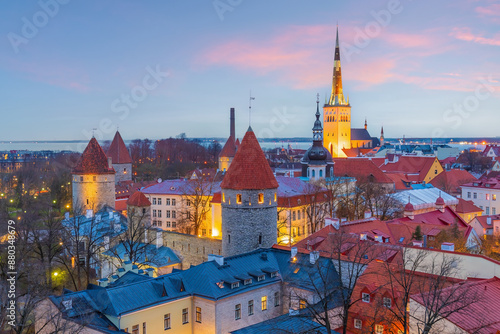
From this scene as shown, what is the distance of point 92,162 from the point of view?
4609 centimetres

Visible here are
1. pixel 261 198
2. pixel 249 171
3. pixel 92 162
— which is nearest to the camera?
pixel 261 198

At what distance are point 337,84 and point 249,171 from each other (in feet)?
261

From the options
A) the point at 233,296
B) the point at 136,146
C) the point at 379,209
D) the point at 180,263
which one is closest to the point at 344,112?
A: the point at 136,146

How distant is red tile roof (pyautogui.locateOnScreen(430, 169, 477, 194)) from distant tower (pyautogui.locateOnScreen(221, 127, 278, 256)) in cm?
3809

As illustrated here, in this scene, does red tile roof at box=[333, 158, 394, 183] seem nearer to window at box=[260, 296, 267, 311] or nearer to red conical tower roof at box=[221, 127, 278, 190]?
red conical tower roof at box=[221, 127, 278, 190]

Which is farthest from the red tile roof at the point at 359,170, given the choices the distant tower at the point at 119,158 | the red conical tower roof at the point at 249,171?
the red conical tower roof at the point at 249,171

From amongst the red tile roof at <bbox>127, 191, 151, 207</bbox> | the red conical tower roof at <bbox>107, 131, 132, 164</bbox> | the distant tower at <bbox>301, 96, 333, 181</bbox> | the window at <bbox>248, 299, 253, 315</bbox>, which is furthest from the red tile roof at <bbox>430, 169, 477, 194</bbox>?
the window at <bbox>248, 299, 253, 315</bbox>

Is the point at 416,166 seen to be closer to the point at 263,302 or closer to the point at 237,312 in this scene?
the point at 263,302

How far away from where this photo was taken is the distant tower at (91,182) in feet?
150

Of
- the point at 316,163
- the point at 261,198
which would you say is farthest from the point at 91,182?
the point at 261,198

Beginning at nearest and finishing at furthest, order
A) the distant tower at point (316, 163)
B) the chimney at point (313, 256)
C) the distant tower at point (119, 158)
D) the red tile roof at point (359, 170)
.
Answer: the chimney at point (313, 256) < the distant tower at point (316, 163) < the red tile roof at point (359, 170) < the distant tower at point (119, 158)

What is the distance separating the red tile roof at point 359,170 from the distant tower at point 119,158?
86.9ft

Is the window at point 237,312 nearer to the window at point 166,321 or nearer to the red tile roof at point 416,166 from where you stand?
the window at point 166,321

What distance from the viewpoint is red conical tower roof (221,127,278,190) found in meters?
27.3
